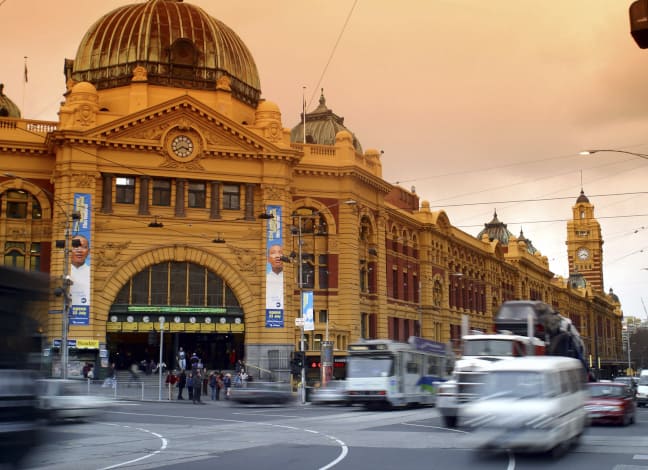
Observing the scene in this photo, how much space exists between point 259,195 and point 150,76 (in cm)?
1186

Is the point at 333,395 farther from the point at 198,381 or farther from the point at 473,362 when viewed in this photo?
the point at 473,362

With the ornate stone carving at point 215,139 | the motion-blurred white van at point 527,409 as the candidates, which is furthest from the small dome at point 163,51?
the motion-blurred white van at point 527,409

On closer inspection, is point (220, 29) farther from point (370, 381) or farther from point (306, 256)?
point (370, 381)

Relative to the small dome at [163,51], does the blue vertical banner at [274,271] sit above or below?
below

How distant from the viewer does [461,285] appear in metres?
89.2

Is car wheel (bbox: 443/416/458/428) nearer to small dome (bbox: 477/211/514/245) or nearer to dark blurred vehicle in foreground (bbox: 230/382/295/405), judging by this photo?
dark blurred vehicle in foreground (bbox: 230/382/295/405)

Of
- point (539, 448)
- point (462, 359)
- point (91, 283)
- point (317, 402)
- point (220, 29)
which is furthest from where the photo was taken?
point (220, 29)

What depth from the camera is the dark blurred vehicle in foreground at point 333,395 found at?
40.7 meters

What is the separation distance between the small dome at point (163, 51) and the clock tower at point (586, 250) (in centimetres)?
13994

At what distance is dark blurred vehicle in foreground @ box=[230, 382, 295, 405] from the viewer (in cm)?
4191

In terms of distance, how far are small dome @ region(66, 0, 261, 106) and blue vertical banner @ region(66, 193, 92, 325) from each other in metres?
12.2

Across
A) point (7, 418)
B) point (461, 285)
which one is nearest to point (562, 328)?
point (7, 418)

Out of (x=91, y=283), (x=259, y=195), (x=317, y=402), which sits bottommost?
(x=317, y=402)

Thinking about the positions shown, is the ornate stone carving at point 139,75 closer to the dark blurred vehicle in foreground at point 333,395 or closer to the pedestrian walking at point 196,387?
the pedestrian walking at point 196,387
